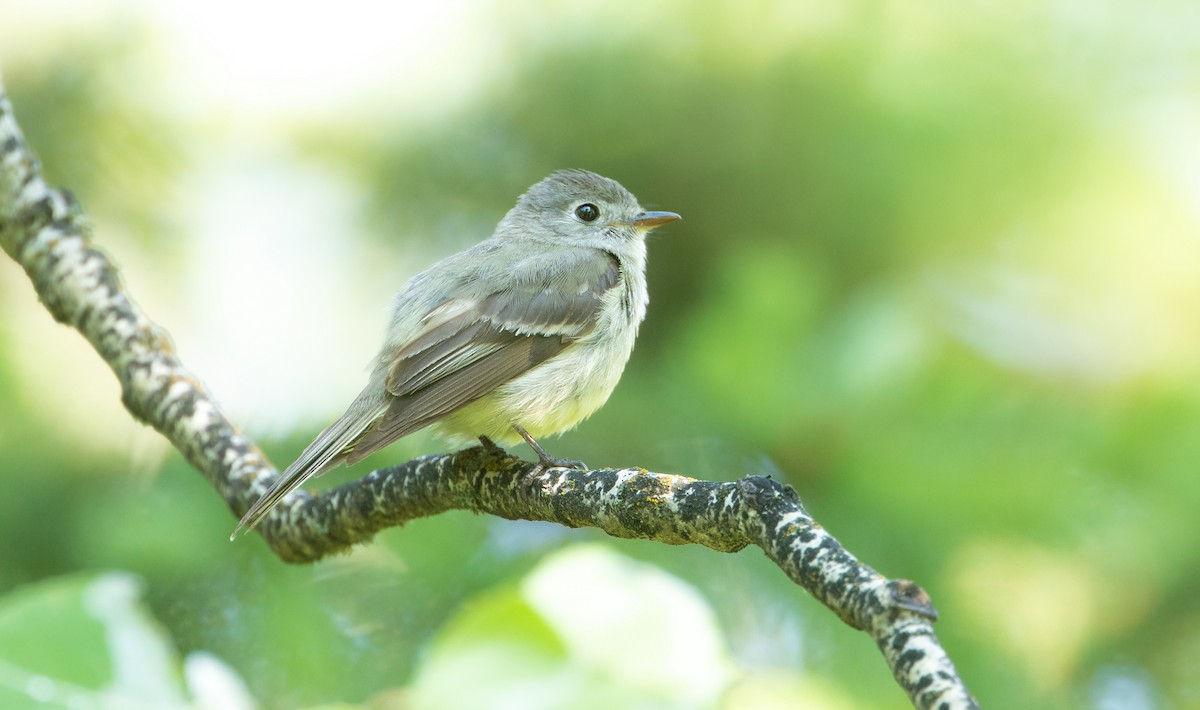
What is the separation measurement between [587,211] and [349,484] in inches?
75.3

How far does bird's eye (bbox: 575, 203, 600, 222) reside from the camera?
4297mm

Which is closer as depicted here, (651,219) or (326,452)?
(326,452)

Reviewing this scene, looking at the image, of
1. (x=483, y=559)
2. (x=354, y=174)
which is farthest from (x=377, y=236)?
(x=483, y=559)

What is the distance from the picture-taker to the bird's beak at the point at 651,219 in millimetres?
3996

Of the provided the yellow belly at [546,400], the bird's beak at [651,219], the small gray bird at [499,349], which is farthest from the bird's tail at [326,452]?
the bird's beak at [651,219]

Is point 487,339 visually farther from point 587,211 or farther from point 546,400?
point 587,211

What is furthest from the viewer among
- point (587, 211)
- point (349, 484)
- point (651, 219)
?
point (587, 211)

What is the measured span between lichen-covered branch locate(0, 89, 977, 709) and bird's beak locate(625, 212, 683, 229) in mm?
1480

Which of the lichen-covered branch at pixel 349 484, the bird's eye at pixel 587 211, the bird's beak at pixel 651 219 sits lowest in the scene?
the lichen-covered branch at pixel 349 484

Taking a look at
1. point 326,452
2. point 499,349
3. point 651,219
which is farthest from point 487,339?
point 651,219

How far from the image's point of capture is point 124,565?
2961mm

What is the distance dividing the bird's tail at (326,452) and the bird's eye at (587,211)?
144 centimetres

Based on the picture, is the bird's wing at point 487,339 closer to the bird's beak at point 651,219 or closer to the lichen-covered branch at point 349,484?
the lichen-covered branch at point 349,484

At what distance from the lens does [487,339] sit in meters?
3.33
